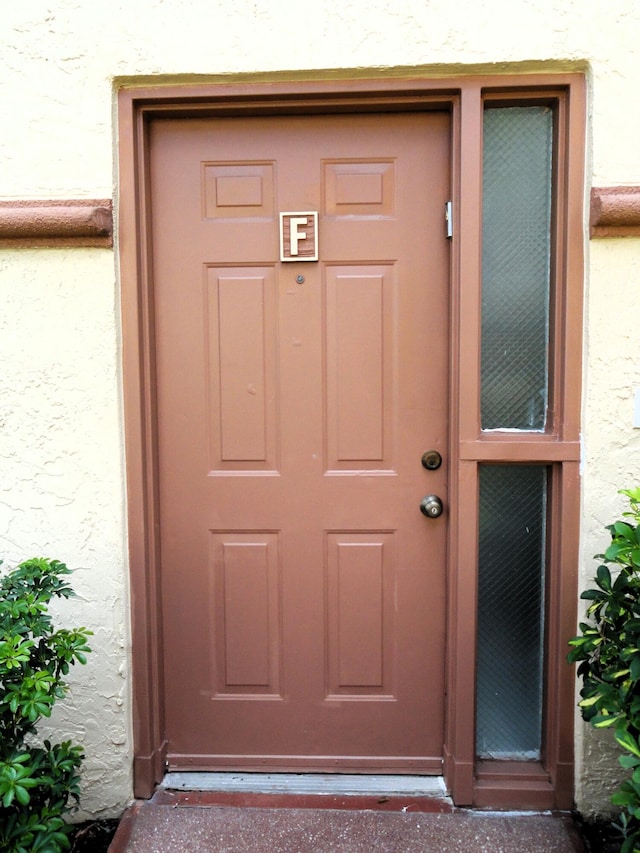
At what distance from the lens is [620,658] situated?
2084 mm

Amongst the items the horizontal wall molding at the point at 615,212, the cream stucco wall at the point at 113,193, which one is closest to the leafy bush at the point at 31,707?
the cream stucco wall at the point at 113,193

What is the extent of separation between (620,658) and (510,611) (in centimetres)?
64

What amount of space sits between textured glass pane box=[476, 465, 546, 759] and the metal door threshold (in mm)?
270

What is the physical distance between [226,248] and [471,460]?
122 centimetres

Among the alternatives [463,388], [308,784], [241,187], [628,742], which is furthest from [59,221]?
[628,742]

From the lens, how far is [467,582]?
8.52ft

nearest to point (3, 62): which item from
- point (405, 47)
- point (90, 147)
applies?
point (90, 147)

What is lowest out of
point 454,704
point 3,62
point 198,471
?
point 454,704

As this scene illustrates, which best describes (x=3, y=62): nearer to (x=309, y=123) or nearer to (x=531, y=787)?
(x=309, y=123)

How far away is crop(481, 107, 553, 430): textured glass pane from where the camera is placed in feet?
8.41

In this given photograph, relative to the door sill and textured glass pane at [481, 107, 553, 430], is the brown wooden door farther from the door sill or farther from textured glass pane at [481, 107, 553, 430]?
textured glass pane at [481, 107, 553, 430]

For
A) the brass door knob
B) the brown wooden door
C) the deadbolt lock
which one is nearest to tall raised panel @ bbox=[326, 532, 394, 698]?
the brown wooden door

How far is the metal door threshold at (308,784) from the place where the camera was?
2693 mm

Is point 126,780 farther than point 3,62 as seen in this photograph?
Yes
